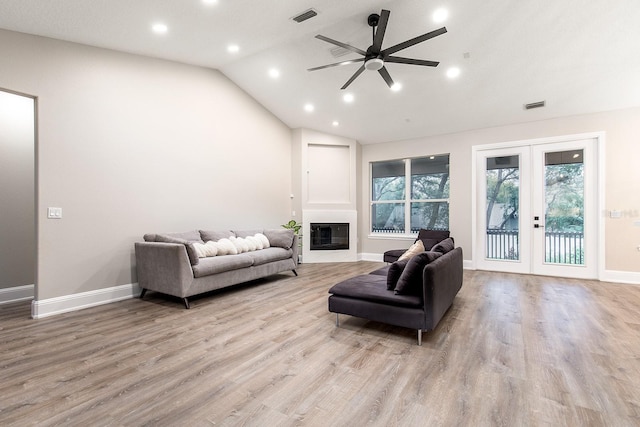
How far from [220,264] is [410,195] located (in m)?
4.72

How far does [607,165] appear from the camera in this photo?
4.94 metres

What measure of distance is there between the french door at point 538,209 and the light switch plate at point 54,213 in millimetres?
6734

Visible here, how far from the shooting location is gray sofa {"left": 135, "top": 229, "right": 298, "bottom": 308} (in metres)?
3.57

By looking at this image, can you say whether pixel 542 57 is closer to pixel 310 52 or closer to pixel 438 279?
pixel 310 52

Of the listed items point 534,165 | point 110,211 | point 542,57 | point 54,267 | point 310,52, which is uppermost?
point 310,52

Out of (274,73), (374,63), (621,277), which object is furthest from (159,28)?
(621,277)

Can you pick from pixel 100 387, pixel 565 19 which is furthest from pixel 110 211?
pixel 565 19

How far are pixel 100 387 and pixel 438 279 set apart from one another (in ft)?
8.62

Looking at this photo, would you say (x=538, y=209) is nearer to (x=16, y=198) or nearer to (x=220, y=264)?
(x=220, y=264)

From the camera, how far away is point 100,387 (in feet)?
Answer: 6.30

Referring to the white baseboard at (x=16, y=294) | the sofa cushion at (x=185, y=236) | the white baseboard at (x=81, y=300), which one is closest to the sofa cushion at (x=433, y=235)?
the sofa cushion at (x=185, y=236)

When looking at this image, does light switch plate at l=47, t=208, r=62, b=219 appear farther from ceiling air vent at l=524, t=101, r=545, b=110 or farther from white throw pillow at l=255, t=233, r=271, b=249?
ceiling air vent at l=524, t=101, r=545, b=110

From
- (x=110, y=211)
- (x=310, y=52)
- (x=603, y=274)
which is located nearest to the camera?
(x=110, y=211)

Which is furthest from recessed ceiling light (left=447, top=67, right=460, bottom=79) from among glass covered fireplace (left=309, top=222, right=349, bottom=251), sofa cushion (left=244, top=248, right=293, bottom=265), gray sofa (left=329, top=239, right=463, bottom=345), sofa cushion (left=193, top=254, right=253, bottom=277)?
sofa cushion (left=193, top=254, right=253, bottom=277)
